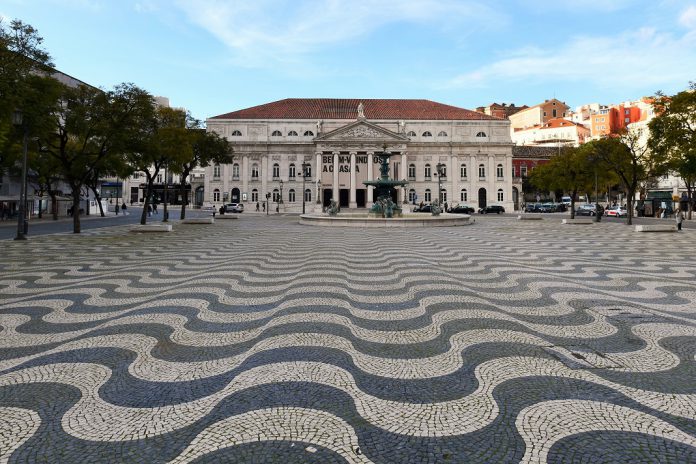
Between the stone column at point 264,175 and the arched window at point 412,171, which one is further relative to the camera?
the arched window at point 412,171

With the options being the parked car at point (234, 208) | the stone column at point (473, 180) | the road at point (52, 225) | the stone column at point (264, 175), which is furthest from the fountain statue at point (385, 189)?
the stone column at point (473, 180)

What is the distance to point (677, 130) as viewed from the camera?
2267cm

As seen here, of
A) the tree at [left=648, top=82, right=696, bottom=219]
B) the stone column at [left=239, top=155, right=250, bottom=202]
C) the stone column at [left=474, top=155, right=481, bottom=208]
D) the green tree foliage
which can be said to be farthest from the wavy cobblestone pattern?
the stone column at [left=474, top=155, right=481, bottom=208]

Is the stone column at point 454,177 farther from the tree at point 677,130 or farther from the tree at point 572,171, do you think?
the tree at point 677,130

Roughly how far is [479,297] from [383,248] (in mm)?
7925

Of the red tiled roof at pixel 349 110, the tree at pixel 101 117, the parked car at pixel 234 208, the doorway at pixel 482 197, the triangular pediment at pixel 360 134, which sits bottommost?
the parked car at pixel 234 208

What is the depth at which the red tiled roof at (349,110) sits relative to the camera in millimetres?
71125

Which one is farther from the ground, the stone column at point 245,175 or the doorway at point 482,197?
the stone column at point 245,175

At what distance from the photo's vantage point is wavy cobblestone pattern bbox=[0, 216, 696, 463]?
105 inches

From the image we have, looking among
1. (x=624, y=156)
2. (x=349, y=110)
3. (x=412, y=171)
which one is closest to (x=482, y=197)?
(x=412, y=171)

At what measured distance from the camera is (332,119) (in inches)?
2771

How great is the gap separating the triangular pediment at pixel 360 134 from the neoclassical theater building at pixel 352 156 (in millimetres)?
162

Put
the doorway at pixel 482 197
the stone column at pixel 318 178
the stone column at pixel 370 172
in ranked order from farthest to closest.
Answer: the doorway at pixel 482 197, the stone column at pixel 370 172, the stone column at pixel 318 178

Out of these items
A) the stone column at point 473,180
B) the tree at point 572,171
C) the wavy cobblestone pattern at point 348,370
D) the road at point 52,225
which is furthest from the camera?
the stone column at point 473,180
